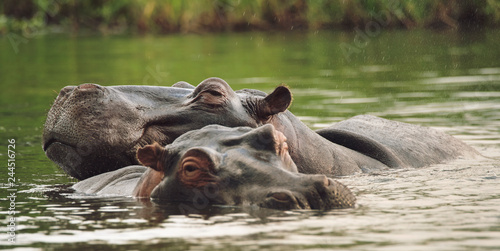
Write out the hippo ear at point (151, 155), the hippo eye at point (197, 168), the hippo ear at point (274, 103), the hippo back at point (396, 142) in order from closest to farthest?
1. the hippo eye at point (197, 168)
2. the hippo ear at point (151, 155)
3. the hippo ear at point (274, 103)
4. the hippo back at point (396, 142)

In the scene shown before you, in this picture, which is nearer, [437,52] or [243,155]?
[243,155]

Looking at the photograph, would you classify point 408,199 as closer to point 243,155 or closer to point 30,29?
point 243,155

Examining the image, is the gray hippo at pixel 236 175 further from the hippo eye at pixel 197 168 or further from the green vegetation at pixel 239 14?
the green vegetation at pixel 239 14

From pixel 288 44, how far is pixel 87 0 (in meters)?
12.1

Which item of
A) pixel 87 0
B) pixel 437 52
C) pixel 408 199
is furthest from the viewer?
pixel 87 0

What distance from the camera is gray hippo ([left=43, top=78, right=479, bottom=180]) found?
736 centimetres

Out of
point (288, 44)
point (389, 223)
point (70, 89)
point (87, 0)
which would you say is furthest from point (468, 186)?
point (87, 0)

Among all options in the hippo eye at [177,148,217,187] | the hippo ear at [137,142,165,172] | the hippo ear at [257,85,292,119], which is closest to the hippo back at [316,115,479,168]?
the hippo ear at [257,85,292,119]

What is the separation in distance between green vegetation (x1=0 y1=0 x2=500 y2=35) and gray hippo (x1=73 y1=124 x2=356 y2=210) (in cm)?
2434

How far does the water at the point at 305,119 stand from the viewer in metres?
5.48

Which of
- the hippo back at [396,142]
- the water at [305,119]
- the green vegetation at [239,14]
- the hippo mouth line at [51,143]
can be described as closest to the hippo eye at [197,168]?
the water at [305,119]

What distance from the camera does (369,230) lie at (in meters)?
5.57

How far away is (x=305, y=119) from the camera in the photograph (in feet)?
41.9

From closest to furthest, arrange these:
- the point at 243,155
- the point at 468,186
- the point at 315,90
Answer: the point at 243,155, the point at 468,186, the point at 315,90
